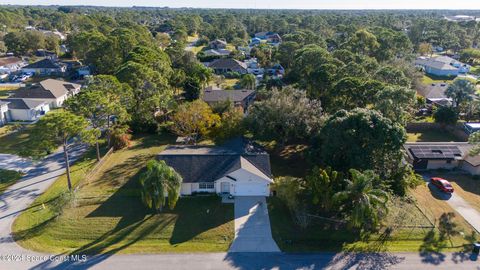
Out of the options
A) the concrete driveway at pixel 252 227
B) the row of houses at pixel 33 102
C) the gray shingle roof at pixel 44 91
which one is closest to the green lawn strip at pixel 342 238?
the concrete driveway at pixel 252 227

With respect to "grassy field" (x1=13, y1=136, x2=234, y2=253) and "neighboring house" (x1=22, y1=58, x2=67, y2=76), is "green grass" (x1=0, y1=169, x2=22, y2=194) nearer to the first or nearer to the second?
"grassy field" (x1=13, y1=136, x2=234, y2=253)

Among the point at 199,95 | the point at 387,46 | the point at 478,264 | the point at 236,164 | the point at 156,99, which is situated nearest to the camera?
the point at 478,264

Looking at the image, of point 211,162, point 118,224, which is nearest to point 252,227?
point 211,162

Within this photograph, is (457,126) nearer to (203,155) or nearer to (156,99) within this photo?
(203,155)

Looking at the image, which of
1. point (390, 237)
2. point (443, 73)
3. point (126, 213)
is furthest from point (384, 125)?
point (443, 73)

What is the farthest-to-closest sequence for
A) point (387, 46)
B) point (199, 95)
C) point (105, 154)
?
point (387, 46) → point (199, 95) → point (105, 154)

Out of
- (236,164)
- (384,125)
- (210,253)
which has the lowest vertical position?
(210,253)

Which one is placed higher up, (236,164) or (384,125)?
(384,125)
